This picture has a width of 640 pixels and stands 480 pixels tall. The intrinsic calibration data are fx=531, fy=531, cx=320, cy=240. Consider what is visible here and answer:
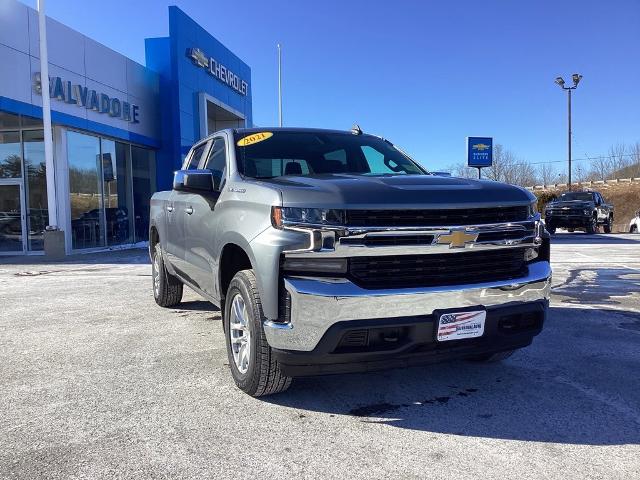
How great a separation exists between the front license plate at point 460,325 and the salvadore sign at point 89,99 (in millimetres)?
14916

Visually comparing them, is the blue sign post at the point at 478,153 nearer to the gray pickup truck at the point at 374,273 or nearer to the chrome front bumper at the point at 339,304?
the gray pickup truck at the point at 374,273

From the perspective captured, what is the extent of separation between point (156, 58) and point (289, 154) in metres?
18.1

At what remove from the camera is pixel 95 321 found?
19.4 feet

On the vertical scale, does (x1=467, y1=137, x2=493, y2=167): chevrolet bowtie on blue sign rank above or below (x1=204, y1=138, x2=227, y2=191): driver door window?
above

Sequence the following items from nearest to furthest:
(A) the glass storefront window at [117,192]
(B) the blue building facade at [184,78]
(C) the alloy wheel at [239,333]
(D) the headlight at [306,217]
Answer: (D) the headlight at [306,217], (C) the alloy wheel at [239,333], (A) the glass storefront window at [117,192], (B) the blue building facade at [184,78]

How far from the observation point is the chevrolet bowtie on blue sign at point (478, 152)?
2700 cm

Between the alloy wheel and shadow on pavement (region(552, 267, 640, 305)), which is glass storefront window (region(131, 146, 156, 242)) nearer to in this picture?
shadow on pavement (region(552, 267, 640, 305))

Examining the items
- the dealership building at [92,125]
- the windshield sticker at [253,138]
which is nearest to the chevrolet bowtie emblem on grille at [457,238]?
the windshield sticker at [253,138]

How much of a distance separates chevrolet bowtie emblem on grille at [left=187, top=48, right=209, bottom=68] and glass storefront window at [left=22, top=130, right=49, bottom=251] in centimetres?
699

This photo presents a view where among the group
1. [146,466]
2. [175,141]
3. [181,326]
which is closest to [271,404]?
[146,466]

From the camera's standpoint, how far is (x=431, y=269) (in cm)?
315

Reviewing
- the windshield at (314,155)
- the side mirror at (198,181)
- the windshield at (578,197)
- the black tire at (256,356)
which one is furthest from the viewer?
the windshield at (578,197)

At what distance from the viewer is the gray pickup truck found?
2957 millimetres

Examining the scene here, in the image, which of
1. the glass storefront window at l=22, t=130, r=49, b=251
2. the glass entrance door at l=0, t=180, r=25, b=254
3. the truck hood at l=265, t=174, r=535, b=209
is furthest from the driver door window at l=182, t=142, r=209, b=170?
the glass entrance door at l=0, t=180, r=25, b=254
